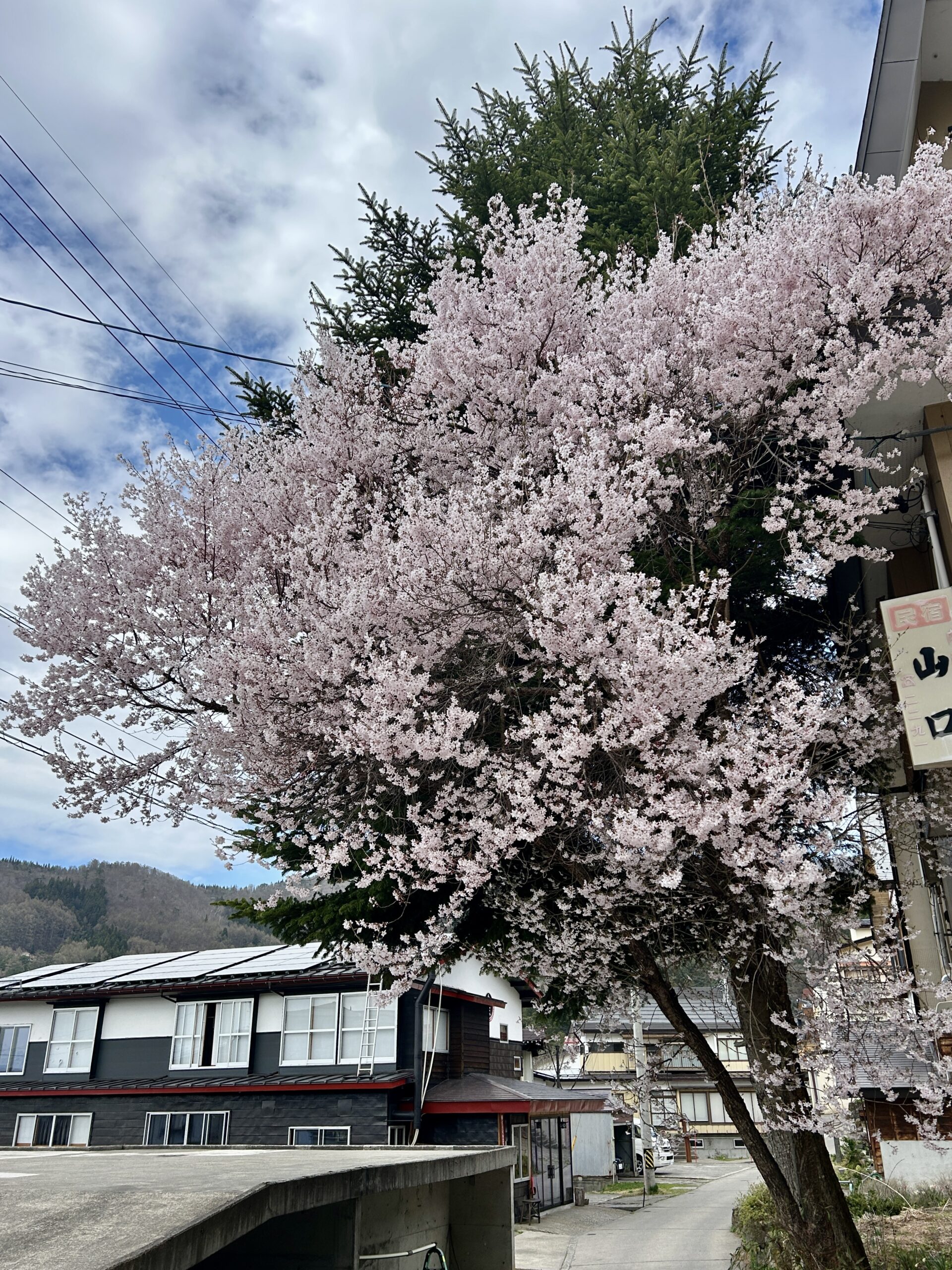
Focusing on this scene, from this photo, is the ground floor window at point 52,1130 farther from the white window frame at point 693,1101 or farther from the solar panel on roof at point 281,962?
the white window frame at point 693,1101

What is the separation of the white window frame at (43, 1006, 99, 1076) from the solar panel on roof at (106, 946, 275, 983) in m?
1.20

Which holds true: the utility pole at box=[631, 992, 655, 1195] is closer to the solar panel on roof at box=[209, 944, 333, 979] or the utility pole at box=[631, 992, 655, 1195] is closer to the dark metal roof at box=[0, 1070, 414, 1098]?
the dark metal roof at box=[0, 1070, 414, 1098]

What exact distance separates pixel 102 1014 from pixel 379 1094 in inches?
361

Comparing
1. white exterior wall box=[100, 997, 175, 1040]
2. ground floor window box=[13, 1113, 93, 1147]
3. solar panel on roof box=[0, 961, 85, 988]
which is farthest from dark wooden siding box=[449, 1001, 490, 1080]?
solar panel on roof box=[0, 961, 85, 988]

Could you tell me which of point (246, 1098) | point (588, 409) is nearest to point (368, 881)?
point (588, 409)

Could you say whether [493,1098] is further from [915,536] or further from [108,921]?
[108,921]

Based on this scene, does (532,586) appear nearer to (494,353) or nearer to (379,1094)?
(494,353)

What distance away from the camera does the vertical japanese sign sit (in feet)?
26.8

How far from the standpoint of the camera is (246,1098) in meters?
20.6

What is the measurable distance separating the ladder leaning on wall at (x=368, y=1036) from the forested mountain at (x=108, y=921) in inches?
1315

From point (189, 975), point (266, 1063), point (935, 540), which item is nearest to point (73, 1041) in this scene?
point (189, 975)

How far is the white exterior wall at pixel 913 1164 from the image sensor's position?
1463 cm

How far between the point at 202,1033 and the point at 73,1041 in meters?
4.38

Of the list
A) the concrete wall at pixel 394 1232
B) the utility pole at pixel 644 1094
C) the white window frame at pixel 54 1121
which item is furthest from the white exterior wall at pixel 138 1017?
the concrete wall at pixel 394 1232
